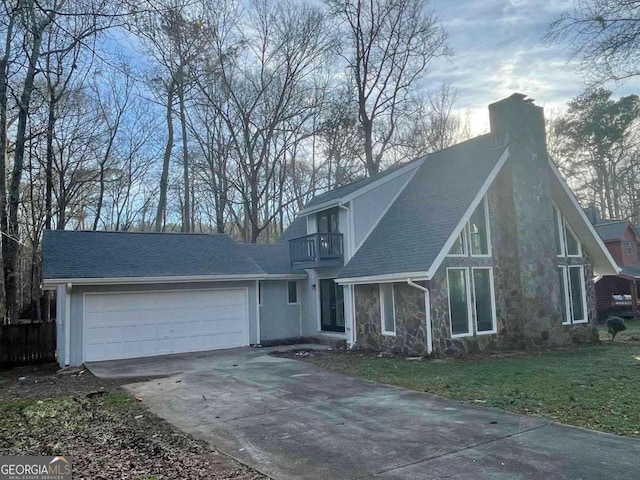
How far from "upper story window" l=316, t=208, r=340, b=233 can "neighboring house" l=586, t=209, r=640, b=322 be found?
53.5 feet

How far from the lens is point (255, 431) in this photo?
6250mm

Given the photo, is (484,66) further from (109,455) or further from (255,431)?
(109,455)

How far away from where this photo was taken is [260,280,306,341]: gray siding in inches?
682

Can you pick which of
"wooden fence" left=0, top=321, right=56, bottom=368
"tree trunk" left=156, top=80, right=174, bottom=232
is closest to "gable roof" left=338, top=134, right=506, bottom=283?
"wooden fence" left=0, top=321, right=56, bottom=368

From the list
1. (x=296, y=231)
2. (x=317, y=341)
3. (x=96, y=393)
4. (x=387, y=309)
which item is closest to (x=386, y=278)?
(x=387, y=309)

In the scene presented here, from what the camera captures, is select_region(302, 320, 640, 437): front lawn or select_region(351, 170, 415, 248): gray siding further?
select_region(351, 170, 415, 248): gray siding

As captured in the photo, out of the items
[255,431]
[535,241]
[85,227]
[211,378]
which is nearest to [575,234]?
[535,241]

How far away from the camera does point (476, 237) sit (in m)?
13.8

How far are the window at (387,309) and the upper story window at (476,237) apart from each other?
210 cm

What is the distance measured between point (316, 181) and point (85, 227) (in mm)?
13966

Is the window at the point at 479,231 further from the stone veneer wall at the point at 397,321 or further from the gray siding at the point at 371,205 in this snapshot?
the gray siding at the point at 371,205

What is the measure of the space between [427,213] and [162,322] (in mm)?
8609

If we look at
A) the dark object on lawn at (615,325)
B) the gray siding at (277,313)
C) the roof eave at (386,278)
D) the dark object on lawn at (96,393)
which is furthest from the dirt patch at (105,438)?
the dark object on lawn at (615,325)

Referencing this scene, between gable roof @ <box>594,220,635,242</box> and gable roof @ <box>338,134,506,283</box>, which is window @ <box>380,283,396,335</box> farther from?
gable roof @ <box>594,220,635,242</box>
